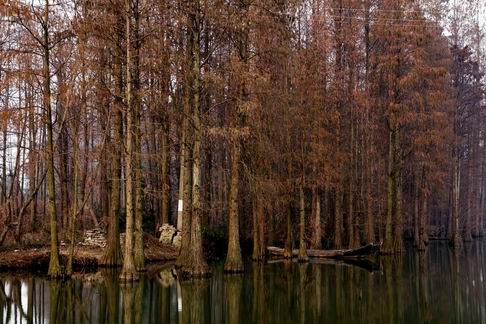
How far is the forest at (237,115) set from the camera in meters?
19.6

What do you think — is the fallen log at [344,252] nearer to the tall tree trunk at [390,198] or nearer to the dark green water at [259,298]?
the tall tree trunk at [390,198]

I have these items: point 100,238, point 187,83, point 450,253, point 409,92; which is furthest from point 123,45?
point 450,253

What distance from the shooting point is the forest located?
1964cm

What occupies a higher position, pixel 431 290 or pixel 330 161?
pixel 330 161

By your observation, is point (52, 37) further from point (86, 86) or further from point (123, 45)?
point (123, 45)

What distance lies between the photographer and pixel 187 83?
20828 mm

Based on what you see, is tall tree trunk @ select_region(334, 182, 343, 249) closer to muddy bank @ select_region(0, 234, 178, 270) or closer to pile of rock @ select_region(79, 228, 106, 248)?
muddy bank @ select_region(0, 234, 178, 270)

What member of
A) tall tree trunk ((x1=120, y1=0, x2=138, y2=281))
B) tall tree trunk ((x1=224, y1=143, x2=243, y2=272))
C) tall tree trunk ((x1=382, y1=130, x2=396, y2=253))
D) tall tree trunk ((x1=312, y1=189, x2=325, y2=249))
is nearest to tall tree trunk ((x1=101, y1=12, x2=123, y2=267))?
tall tree trunk ((x1=120, y1=0, x2=138, y2=281))

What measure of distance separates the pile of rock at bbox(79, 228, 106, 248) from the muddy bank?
0.21m

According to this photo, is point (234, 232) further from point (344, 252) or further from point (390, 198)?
point (390, 198)

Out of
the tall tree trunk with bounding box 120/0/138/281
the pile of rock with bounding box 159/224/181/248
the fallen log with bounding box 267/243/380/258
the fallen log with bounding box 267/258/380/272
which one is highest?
the tall tree trunk with bounding box 120/0/138/281

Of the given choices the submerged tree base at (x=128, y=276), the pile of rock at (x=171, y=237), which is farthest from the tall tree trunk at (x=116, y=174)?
the pile of rock at (x=171, y=237)

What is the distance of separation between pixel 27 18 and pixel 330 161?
1627 centimetres

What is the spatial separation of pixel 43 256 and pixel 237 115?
954 centimetres
